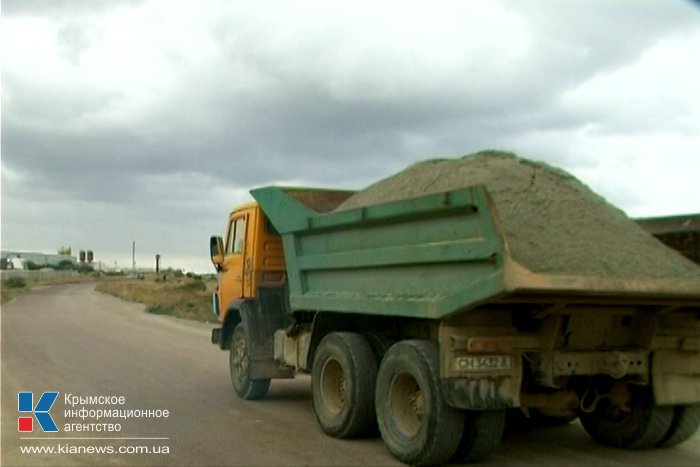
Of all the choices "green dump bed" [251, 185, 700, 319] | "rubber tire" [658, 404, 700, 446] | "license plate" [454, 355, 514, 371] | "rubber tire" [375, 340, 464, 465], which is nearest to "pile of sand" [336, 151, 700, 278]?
"green dump bed" [251, 185, 700, 319]

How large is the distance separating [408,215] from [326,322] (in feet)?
7.36

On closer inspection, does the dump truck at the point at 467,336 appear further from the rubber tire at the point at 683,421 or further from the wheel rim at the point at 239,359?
the wheel rim at the point at 239,359

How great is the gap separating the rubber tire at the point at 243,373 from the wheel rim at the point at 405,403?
3.71 meters

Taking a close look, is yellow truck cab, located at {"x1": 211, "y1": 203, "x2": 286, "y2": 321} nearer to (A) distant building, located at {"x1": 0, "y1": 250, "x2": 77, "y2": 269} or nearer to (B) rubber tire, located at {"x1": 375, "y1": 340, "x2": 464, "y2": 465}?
(B) rubber tire, located at {"x1": 375, "y1": 340, "x2": 464, "y2": 465}

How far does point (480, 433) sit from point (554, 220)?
1936mm

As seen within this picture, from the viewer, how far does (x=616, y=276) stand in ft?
20.7

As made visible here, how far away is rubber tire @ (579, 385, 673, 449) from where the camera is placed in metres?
7.42

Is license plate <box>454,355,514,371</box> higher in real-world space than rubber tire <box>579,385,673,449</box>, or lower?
higher

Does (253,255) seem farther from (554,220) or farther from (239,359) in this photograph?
(554,220)

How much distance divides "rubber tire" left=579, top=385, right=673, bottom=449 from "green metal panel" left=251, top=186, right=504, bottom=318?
237 centimetres

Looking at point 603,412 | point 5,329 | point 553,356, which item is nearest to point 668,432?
point 603,412

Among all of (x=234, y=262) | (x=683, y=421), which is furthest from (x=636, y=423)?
(x=234, y=262)

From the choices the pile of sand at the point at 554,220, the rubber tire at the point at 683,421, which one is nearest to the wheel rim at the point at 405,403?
the pile of sand at the point at 554,220

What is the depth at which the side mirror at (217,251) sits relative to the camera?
11.7m
